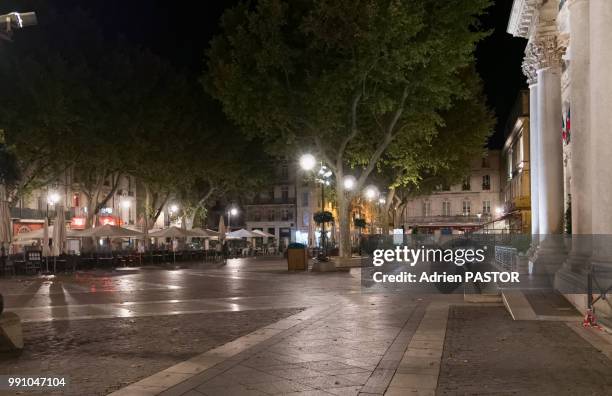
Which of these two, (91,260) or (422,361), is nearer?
(422,361)

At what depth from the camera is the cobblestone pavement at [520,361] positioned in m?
7.21

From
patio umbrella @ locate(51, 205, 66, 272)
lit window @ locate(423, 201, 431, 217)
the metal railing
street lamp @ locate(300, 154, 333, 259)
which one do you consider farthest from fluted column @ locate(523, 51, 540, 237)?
lit window @ locate(423, 201, 431, 217)

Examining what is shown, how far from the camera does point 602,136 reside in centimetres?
1222

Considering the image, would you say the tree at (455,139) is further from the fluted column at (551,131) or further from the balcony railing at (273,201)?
the balcony railing at (273,201)

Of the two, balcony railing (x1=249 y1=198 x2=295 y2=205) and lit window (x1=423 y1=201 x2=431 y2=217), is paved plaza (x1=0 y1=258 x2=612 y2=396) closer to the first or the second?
balcony railing (x1=249 y1=198 x2=295 y2=205)

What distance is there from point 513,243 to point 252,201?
64447mm

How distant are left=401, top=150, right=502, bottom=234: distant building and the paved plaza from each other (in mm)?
79636

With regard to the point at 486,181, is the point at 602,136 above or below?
below

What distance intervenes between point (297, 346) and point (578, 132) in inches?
324

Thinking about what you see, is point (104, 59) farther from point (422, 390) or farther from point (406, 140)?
point (422, 390)

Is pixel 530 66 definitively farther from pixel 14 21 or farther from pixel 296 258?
pixel 14 21

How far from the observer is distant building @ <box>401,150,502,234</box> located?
95.4 metres

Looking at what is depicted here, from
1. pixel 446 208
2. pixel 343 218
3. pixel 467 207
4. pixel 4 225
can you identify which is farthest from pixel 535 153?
pixel 467 207

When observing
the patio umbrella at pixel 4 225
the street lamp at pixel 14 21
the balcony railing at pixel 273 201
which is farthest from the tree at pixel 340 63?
the balcony railing at pixel 273 201
